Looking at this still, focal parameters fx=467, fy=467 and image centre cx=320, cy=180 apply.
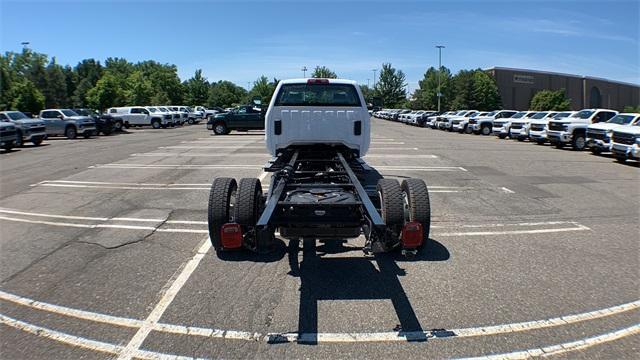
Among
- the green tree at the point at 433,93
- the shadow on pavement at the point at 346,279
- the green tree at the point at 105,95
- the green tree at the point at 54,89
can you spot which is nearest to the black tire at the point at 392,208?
the shadow on pavement at the point at 346,279

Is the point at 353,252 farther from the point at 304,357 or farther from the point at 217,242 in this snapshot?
the point at 304,357

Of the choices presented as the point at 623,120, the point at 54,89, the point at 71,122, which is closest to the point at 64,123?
the point at 71,122

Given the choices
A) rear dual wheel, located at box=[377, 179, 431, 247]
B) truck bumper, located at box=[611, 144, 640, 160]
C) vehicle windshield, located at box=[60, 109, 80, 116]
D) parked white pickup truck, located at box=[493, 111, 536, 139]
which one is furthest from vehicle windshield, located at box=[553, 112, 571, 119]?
vehicle windshield, located at box=[60, 109, 80, 116]

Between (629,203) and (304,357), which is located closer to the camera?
(304,357)

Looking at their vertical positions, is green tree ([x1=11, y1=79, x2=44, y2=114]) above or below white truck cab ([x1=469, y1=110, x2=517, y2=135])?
above

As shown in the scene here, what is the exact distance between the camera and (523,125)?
2661 centimetres

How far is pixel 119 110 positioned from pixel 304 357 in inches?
1570

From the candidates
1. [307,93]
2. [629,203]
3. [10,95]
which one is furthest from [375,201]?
[10,95]

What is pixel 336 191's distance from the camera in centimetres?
552

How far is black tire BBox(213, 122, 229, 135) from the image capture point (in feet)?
95.3

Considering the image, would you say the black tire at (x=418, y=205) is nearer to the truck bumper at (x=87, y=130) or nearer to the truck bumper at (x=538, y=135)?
the truck bumper at (x=538, y=135)

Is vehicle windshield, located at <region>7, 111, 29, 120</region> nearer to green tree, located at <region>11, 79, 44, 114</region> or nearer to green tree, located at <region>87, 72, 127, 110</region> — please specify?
green tree, located at <region>11, 79, 44, 114</region>

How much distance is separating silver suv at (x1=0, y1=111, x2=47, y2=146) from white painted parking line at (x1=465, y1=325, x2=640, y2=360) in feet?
78.2

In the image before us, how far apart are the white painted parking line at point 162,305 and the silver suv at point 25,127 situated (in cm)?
2026
